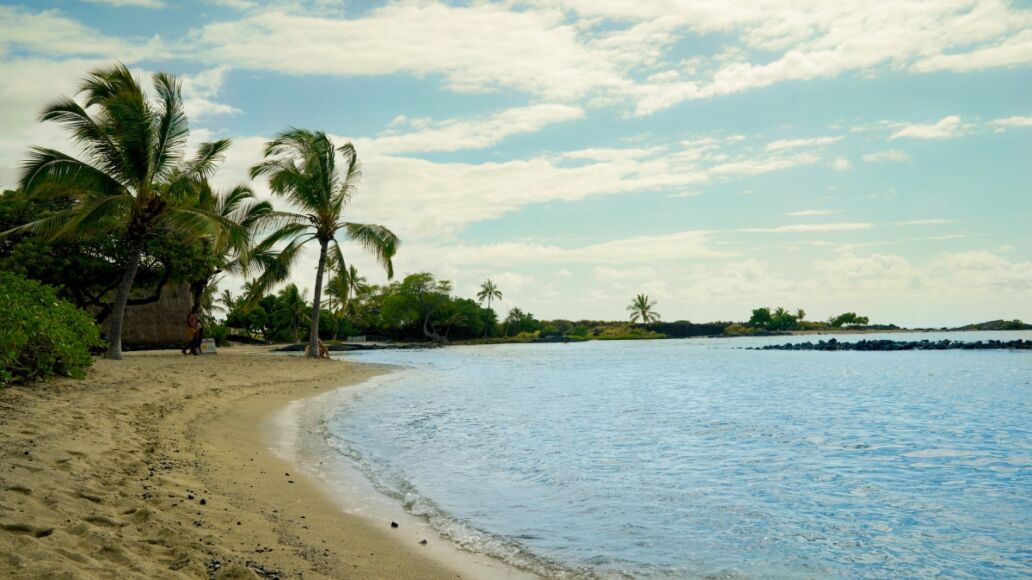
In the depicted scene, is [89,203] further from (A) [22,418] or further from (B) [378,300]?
(B) [378,300]

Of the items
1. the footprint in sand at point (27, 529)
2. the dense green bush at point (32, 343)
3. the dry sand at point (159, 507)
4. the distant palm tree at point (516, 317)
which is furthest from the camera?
the distant palm tree at point (516, 317)

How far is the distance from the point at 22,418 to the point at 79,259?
20.3 meters

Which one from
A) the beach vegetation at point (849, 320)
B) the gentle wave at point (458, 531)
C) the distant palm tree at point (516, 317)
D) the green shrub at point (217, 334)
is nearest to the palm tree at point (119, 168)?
the gentle wave at point (458, 531)

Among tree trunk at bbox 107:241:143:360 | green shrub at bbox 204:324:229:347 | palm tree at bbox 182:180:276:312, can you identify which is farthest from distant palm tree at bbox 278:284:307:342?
tree trunk at bbox 107:241:143:360

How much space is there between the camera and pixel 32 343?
10.6m

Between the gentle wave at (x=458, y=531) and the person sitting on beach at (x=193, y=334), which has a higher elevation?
the person sitting on beach at (x=193, y=334)

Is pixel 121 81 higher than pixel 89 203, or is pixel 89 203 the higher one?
pixel 121 81

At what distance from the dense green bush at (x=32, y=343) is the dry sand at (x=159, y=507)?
44cm

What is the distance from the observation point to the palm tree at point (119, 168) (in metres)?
19.5

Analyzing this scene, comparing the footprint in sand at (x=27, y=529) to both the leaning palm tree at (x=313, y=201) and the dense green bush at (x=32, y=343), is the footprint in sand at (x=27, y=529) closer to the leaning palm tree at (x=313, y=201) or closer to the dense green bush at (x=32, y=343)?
the dense green bush at (x=32, y=343)

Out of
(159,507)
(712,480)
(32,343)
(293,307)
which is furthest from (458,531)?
(293,307)

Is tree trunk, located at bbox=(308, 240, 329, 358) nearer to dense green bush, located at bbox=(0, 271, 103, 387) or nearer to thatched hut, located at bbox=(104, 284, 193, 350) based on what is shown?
thatched hut, located at bbox=(104, 284, 193, 350)

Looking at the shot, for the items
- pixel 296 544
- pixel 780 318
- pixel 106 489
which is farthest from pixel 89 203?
pixel 780 318

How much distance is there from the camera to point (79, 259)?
24.8 metres
